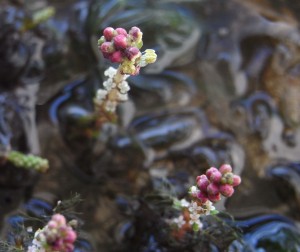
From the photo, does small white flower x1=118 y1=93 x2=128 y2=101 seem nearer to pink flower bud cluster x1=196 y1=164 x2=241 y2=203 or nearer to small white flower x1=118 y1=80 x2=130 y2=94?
small white flower x1=118 y1=80 x2=130 y2=94

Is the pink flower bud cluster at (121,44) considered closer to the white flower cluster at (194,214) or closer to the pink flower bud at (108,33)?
the pink flower bud at (108,33)

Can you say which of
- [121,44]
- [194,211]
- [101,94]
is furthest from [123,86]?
[194,211]

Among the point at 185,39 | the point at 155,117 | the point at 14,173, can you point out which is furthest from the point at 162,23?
the point at 14,173

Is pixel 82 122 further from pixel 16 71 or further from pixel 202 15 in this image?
pixel 202 15

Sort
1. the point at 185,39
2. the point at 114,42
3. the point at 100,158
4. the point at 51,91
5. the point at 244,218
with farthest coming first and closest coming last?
the point at 185,39 → the point at 51,91 → the point at 100,158 → the point at 244,218 → the point at 114,42

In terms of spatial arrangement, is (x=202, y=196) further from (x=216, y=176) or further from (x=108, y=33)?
(x=108, y=33)

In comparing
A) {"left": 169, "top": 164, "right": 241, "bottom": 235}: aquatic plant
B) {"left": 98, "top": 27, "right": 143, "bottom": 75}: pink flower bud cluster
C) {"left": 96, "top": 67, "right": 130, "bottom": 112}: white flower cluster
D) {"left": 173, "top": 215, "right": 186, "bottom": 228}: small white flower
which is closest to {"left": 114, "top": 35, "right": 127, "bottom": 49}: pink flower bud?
{"left": 98, "top": 27, "right": 143, "bottom": 75}: pink flower bud cluster
